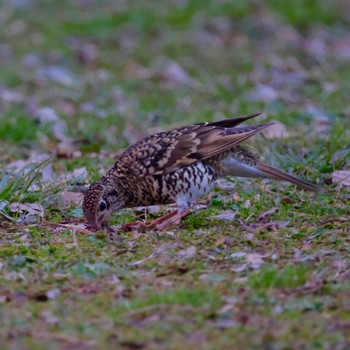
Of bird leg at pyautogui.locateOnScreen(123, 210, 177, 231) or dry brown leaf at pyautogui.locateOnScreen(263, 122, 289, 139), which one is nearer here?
bird leg at pyautogui.locateOnScreen(123, 210, 177, 231)

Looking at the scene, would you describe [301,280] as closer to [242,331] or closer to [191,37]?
[242,331]

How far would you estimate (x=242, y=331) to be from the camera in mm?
5363

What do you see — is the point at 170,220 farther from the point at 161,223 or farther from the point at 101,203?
the point at 101,203

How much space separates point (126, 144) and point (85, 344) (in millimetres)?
6222

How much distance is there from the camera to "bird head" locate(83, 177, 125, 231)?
771 cm

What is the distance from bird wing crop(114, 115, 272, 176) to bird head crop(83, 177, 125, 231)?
29 cm

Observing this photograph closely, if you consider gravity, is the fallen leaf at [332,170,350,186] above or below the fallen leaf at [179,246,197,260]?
below

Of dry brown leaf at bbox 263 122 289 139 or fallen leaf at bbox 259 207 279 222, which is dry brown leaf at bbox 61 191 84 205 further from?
dry brown leaf at bbox 263 122 289 139

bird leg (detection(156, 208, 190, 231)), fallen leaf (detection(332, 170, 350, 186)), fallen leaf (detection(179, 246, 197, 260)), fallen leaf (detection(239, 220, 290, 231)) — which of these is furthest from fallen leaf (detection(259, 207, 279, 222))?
fallen leaf (detection(179, 246, 197, 260))

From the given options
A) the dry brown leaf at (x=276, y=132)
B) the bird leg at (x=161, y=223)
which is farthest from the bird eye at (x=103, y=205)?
the dry brown leaf at (x=276, y=132)

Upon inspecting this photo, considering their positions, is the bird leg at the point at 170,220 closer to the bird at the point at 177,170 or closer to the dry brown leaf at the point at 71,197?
the bird at the point at 177,170

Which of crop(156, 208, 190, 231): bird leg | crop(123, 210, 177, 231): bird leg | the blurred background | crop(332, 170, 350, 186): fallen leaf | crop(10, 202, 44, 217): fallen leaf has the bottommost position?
crop(332, 170, 350, 186): fallen leaf

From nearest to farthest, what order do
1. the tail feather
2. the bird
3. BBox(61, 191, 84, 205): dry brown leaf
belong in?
the bird → the tail feather → BBox(61, 191, 84, 205): dry brown leaf

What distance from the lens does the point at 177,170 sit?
26.5 feet
